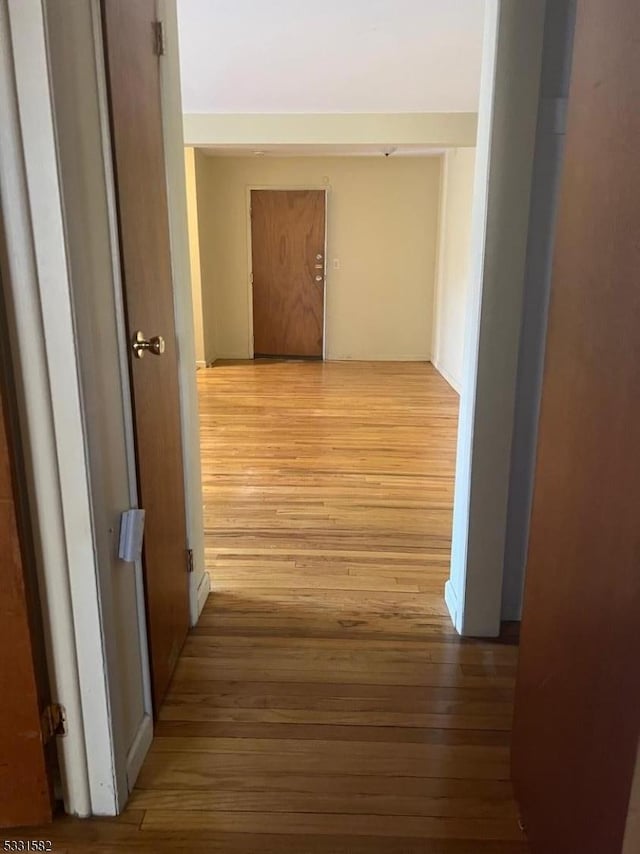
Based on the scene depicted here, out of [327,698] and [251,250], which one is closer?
[327,698]

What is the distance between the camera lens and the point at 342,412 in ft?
17.0

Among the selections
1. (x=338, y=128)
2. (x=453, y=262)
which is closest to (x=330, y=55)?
(x=338, y=128)

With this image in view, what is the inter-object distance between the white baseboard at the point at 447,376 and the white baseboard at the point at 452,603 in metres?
3.28

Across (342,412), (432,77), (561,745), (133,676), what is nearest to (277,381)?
(342,412)

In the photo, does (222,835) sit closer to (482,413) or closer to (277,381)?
(482,413)

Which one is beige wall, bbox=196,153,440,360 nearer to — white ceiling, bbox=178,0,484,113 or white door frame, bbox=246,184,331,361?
white door frame, bbox=246,184,331,361

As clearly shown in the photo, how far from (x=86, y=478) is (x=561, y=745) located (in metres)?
1.03

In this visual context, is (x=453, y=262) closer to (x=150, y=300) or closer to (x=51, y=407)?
(x=150, y=300)

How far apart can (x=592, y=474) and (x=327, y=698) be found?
3.88 feet

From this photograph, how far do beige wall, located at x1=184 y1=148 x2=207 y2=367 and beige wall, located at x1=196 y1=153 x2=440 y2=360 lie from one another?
0.14 m

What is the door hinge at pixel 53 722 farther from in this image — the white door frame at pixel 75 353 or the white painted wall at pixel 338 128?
the white painted wall at pixel 338 128

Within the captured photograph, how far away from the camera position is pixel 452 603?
232 cm

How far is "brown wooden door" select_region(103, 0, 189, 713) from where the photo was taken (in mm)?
1477

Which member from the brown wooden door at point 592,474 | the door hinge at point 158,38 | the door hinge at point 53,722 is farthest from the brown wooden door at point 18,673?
the door hinge at point 158,38
